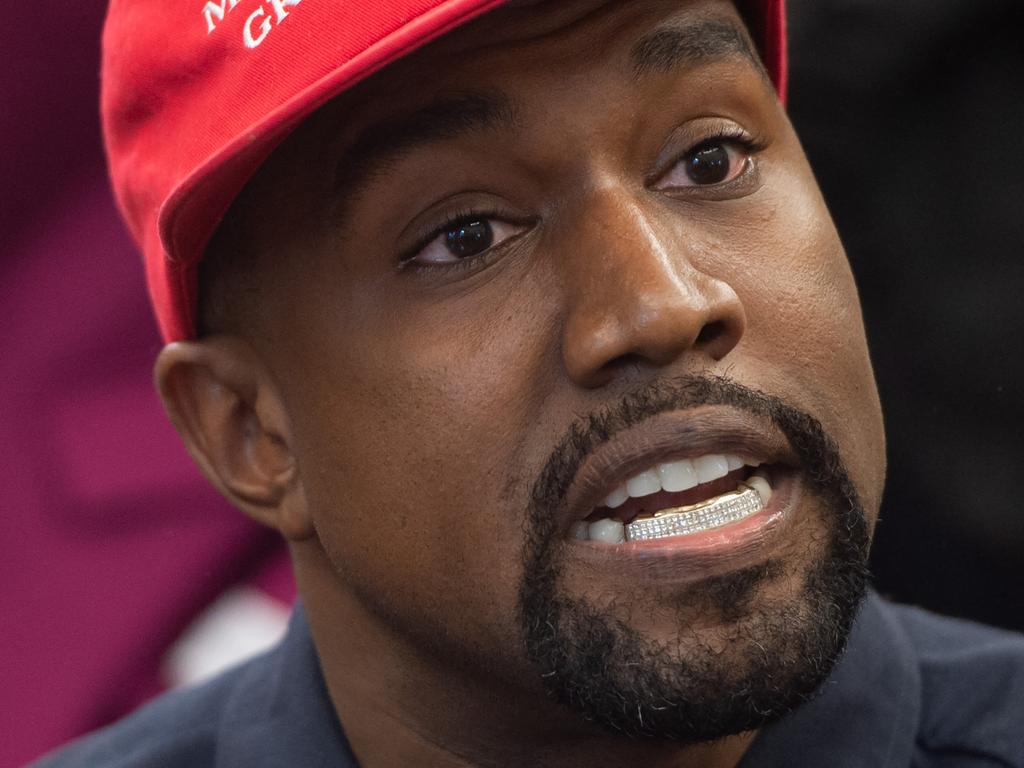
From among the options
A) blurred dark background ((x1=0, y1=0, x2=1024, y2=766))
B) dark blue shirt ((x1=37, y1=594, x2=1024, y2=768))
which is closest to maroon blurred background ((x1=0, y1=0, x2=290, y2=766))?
blurred dark background ((x1=0, y1=0, x2=1024, y2=766))

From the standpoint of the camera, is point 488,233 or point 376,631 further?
point 376,631

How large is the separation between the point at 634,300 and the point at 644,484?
0.59 feet

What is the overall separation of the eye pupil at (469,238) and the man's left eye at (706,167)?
183 mm

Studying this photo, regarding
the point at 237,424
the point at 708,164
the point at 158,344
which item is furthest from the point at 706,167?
the point at 158,344

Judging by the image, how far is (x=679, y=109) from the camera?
1.60 metres

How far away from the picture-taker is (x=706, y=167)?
164 centimetres

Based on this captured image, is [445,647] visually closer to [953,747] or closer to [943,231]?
[953,747]

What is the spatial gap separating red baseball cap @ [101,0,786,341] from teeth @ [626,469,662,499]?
45 cm

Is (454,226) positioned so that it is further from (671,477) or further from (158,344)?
(158,344)

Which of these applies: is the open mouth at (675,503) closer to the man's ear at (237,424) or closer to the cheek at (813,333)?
the cheek at (813,333)

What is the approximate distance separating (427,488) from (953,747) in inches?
27.2

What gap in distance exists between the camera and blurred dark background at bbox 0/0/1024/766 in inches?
94.3

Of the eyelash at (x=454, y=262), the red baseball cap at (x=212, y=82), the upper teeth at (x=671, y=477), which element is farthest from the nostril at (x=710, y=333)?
the red baseball cap at (x=212, y=82)

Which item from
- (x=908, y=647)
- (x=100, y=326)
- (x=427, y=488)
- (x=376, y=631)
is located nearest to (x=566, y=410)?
(x=427, y=488)
